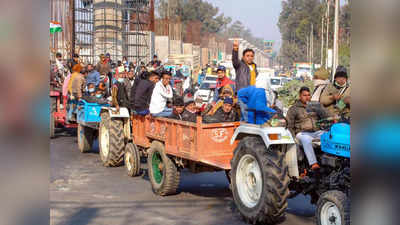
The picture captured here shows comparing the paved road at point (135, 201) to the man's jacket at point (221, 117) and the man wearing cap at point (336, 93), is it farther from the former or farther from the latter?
the man wearing cap at point (336, 93)

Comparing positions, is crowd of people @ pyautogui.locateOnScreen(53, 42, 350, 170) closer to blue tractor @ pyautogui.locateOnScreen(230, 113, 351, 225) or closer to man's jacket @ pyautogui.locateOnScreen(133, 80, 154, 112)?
man's jacket @ pyautogui.locateOnScreen(133, 80, 154, 112)

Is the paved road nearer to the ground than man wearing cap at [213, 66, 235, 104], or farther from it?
nearer to the ground

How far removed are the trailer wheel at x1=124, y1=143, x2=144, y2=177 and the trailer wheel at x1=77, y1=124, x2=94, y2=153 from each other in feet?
11.6

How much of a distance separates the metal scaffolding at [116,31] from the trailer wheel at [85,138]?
44.3 ft

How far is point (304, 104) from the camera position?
7.48 meters

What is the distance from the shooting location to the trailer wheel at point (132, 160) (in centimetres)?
1059

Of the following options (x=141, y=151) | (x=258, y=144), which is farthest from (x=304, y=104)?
(x=141, y=151)

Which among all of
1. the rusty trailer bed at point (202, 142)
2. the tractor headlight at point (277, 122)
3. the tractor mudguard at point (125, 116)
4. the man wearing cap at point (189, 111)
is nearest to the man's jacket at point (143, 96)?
the tractor mudguard at point (125, 116)

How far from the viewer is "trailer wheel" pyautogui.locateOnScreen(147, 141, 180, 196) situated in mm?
8797

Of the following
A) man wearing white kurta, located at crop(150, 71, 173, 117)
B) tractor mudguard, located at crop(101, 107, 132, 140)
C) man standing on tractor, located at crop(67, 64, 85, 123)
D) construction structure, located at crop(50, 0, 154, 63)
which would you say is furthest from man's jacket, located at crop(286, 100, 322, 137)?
construction structure, located at crop(50, 0, 154, 63)
